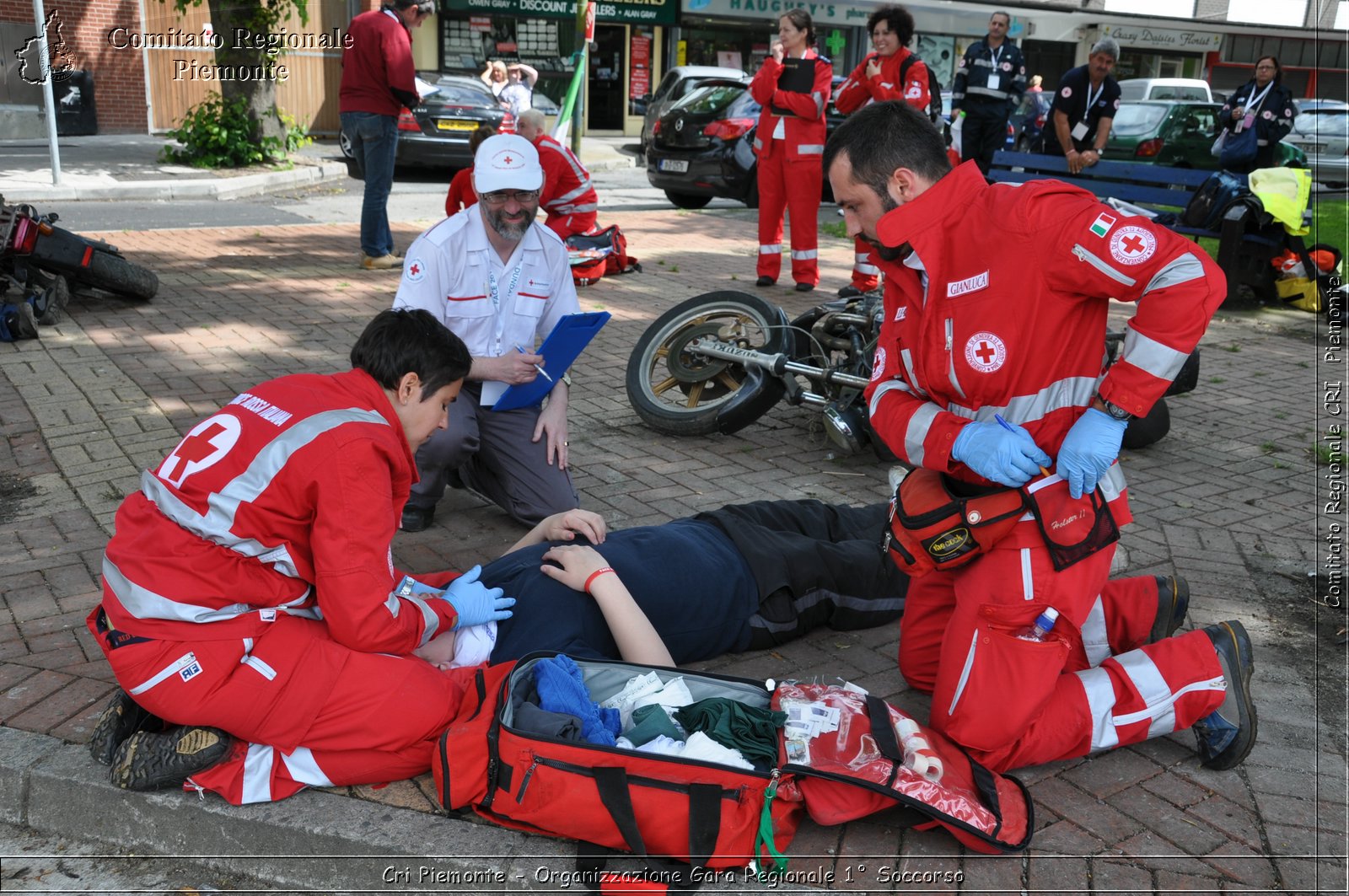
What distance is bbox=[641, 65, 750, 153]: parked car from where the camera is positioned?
47.3 ft

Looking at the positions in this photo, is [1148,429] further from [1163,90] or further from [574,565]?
[1163,90]

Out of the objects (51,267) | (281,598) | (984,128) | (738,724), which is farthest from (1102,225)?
(984,128)

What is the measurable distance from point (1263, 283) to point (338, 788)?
30.1 ft

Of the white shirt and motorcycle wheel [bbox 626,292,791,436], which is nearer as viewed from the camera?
the white shirt

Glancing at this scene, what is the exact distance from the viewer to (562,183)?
8.72 metres

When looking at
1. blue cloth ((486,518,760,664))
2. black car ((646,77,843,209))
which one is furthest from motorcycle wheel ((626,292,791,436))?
black car ((646,77,843,209))

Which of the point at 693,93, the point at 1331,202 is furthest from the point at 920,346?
the point at 1331,202

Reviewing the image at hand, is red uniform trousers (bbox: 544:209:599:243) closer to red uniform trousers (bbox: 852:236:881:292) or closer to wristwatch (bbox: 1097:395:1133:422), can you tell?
red uniform trousers (bbox: 852:236:881:292)

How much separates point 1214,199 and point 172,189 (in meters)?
10.8

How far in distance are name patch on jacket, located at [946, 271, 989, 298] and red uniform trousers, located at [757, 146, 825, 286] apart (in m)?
6.08

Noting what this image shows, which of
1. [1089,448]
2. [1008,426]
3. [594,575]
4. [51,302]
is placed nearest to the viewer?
[1089,448]

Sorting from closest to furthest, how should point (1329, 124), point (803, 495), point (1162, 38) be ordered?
1. point (803, 495)
2. point (1329, 124)
3. point (1162, 38)

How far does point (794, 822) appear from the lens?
2.76 m

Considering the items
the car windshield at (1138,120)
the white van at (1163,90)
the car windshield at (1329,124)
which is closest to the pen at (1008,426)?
the car windshield at (1138,120)
